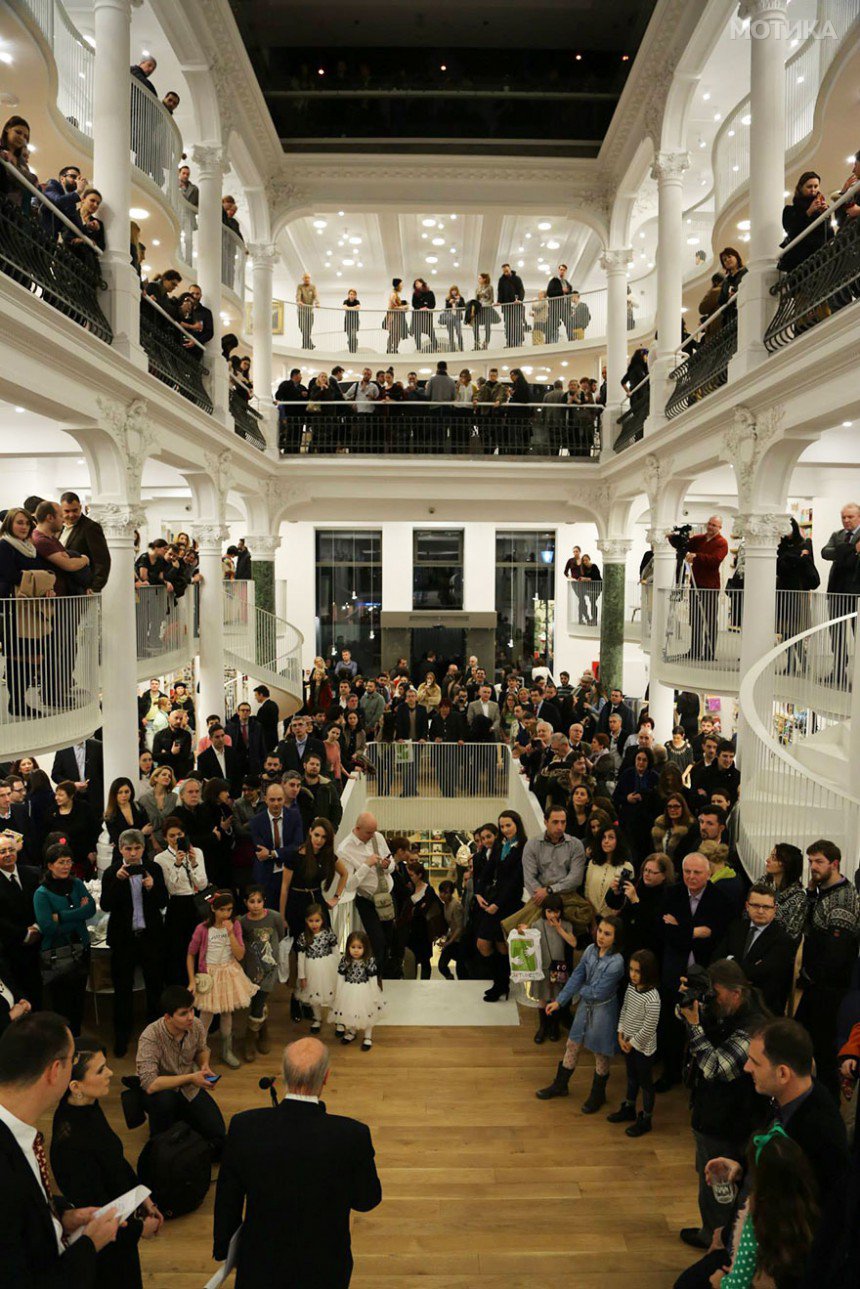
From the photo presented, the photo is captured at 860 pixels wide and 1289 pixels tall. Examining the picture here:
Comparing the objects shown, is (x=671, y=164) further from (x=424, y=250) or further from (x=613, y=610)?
(x=424, y=250)

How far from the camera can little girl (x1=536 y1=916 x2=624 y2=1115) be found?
5.47 metres

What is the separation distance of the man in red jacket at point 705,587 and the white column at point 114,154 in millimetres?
7227

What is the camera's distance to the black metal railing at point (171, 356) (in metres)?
10.5

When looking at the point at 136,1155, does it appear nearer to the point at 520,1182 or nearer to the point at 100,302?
the point at 520,1182

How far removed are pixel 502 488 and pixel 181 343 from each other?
8574 mm

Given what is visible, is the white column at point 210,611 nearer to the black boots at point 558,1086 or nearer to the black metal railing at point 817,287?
the black metal railing at point 817,287

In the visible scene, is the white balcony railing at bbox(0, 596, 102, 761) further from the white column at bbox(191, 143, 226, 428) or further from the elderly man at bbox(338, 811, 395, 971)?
the white column at bbox(191, 143, 226, 428)

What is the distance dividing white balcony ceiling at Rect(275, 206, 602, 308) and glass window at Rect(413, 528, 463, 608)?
7963mm

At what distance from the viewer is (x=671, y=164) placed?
1377cm

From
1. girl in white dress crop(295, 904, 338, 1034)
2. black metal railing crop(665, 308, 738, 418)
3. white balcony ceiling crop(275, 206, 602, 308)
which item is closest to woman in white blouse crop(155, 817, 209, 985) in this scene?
girl in white dress crop(295, 904, 338, 1034)

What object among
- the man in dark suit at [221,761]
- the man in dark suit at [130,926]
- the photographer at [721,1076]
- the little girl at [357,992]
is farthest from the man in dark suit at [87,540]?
the photographer at [721,1076]

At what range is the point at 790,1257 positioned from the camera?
8.91ft

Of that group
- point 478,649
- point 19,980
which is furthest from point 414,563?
point 19,980

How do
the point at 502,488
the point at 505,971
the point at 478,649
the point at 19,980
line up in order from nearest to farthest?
the point at 19,980
the point at 505,971
the point at 502,488
the point at 478,649
